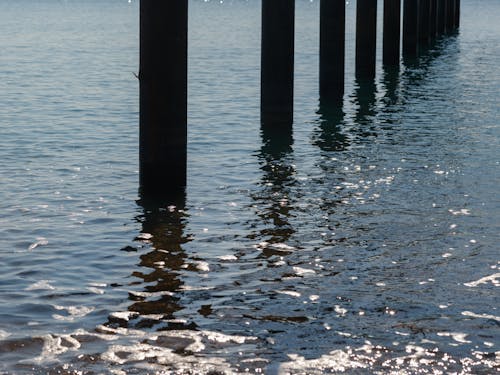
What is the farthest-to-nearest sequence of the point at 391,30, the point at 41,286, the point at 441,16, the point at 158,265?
the point at 441,16 → the point at 391,30 → the point at 158,265 → the point at 41,286

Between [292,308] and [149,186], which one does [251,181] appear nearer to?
[149,186]

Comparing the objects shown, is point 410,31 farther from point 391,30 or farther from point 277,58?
point 277,58

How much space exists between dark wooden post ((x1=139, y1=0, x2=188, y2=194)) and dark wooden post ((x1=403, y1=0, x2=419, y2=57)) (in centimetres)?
2325

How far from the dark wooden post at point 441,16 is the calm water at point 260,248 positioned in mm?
29411

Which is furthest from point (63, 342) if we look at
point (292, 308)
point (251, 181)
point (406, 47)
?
point (406, 47)

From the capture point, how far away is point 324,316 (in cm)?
796

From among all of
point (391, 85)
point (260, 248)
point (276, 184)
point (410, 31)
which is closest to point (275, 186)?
point (276, 184)

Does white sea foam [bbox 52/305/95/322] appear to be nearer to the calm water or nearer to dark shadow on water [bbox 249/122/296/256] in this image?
the calm water

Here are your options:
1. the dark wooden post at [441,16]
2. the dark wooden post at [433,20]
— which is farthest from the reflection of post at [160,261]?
the dark wooden post at [441,16]

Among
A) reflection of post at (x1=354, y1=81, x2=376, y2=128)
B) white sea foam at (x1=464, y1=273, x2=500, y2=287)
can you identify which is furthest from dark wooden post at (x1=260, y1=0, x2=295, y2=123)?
white sea foam at (x1=464, y1=273, x2=500, y2=287)

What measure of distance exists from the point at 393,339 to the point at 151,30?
5.19 metres

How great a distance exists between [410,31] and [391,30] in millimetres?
5392

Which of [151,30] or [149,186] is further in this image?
[149,186]

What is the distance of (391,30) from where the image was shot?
29953mm
